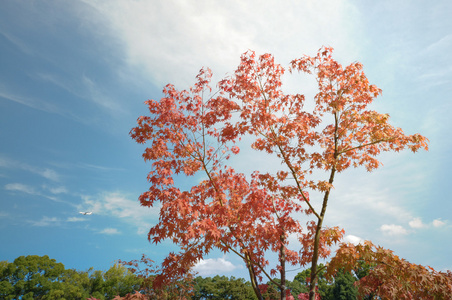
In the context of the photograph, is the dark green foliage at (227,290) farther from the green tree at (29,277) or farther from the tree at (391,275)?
the tree at (391,275)

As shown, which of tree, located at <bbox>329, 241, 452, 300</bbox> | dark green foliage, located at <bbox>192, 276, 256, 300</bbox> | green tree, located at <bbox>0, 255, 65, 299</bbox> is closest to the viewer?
tree, located at <bbox>329, 241, 452, 300</bbox>

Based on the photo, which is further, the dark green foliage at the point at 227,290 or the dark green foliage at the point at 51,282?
the dark green foliage at the point at 227,290

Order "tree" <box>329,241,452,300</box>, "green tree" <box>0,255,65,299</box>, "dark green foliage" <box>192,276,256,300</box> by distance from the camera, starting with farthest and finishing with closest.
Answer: "dark green foliage" <box>192,276,256,300</box>
"green tree" <box>0,255,65,299</box>
"tree" <box>329,241,452,300</box>

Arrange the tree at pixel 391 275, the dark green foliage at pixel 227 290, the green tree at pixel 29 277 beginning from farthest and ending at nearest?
the dark green foliage at pixel 227 290
the green tree at pixel 29 277
the tree at pixel 391 275

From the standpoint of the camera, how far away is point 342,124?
9008 millimetres

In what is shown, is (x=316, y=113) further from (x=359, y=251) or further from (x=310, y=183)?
(x=359, y=251)

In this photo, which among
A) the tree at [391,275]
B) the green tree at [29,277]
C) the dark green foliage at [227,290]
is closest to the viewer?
the tree at [391,275]

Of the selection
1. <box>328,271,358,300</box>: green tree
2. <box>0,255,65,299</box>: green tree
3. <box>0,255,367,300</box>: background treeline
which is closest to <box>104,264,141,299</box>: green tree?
<box>0,255,367,300</box>: background treeline

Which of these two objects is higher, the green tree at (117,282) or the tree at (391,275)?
the green tree at (117,282)

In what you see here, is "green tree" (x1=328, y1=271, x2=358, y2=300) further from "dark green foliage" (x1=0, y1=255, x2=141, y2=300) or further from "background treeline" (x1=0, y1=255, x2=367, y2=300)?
"dark green foliage" (x1=0, y1=255, x2=141, y2=300)

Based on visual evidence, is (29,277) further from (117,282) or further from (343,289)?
(343,289)

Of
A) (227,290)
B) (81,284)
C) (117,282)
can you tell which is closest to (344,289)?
(227,290)

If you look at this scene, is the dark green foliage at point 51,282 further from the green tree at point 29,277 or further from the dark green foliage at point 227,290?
the dark green foliage at point 227,290

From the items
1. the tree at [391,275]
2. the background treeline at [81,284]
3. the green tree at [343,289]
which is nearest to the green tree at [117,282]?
the background treeline at [81,284]
